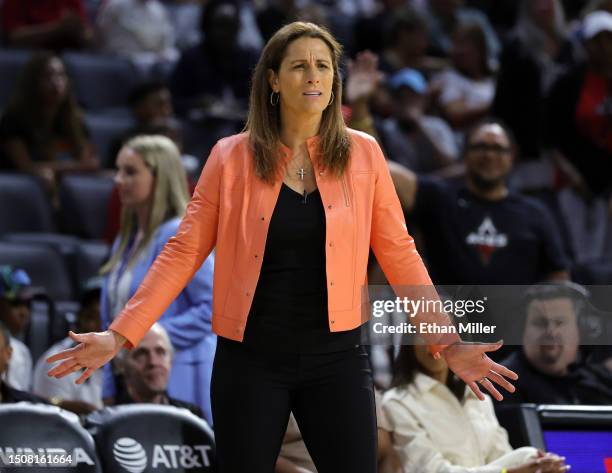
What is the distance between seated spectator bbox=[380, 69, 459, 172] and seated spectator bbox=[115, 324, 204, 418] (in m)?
3.59

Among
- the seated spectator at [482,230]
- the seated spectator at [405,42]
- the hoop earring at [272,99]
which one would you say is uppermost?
the seated spectator at [405,42]

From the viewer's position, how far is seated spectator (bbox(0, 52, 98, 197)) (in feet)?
24.2

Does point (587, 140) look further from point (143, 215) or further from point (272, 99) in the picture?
point (272, 99)

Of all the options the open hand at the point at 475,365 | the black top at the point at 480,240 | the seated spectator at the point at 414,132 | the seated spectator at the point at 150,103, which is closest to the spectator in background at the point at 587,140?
the seated spectator at the point at 414,132

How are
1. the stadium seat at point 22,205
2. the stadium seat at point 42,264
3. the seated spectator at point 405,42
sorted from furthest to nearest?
1. the seated spectator at point 405,42
2. the stadium seat at point 22,205
3. the stadium seat at point 42,264

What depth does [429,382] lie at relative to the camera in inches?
174

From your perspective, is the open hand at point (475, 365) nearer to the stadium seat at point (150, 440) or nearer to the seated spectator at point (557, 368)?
the stadium seat at point (150, 440)

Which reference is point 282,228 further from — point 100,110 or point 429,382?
point 100,110

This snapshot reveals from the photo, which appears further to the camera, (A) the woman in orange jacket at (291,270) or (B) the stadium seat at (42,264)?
(B) the stadium seat at (42,264)

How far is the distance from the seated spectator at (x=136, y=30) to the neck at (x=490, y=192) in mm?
3152

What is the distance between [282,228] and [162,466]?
1.28 metres

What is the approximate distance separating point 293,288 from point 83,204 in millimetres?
4299

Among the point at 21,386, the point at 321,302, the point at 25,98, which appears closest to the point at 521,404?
the point at 321,302

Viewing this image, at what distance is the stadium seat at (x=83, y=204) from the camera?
7.20 m
